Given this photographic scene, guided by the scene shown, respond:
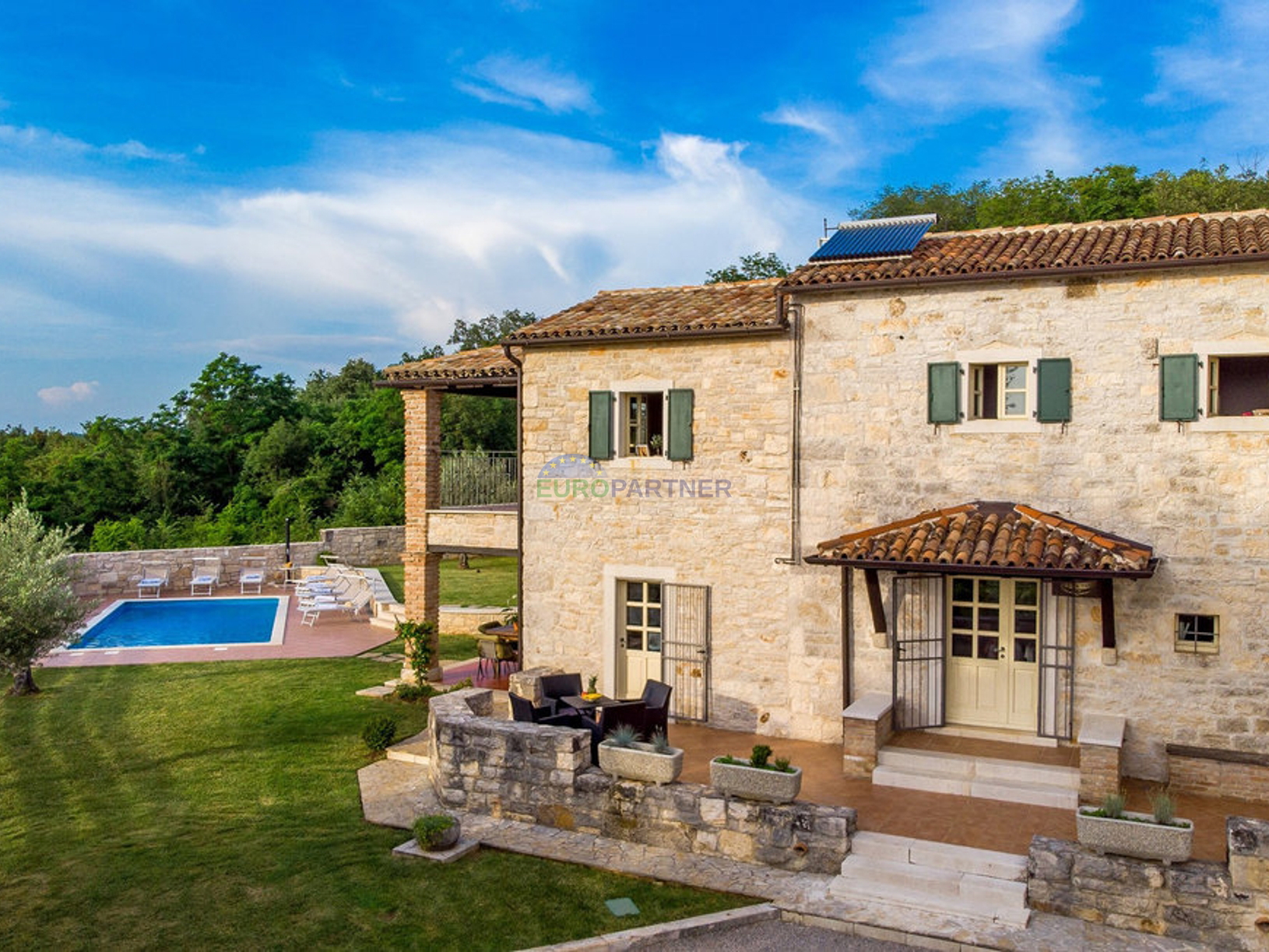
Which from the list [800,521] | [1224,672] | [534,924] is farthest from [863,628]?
[534,924]

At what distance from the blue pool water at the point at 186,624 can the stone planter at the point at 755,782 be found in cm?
1486

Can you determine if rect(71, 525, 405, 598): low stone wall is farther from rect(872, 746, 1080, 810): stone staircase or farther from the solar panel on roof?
rect(872, 746, 1080, 810): stone staircase

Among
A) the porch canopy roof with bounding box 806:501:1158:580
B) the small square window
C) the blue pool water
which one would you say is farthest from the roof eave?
the blue pool water

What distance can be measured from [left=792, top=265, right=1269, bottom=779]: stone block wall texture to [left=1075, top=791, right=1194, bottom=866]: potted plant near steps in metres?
3.26

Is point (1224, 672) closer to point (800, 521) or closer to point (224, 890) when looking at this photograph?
point (800, 521)

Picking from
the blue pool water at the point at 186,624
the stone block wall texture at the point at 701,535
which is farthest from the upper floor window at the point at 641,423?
the blue pool water at the point at 186,624

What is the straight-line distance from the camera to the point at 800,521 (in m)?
12.7

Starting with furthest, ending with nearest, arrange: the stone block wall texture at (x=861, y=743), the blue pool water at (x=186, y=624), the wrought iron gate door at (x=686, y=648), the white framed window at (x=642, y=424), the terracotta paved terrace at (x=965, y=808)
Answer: the blue pool water at (x=186, y=624) → the white framed window at (x=642, y=424) → the wrought iron gate door at (x=686, y=648) → the stone block wall texture at (x=861, y=743) → the terracotta paved terrace at (x=965, y=808)

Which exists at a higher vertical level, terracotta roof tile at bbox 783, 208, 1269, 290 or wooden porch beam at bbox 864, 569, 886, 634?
terracotta roof tile at bbox 783, 208, 1269, 290

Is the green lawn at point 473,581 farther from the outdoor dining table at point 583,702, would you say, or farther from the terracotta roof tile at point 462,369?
the outdoor dining table at point 583,702

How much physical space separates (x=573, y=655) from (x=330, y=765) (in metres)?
3.64

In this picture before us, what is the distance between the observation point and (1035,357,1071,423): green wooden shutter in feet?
37.1

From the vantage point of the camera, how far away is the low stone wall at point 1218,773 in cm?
1038

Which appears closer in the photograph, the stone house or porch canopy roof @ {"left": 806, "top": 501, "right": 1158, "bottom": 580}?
porch canopy roof @ {"left": 806, "top": 501, "right": 1158, "bottom": 580}
